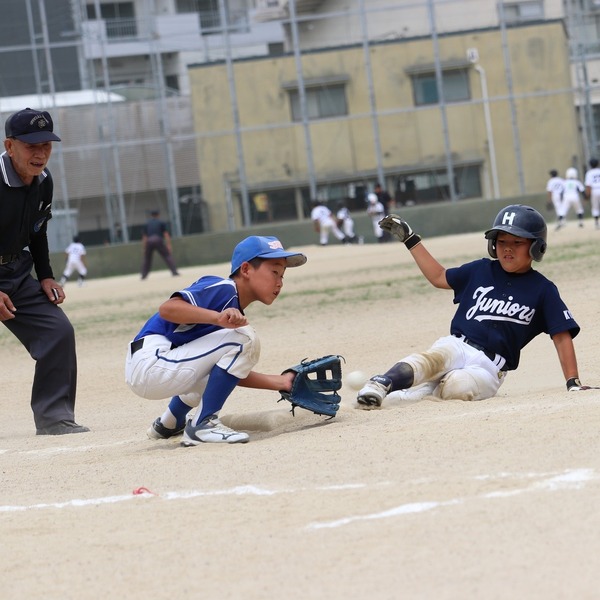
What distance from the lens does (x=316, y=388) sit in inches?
228

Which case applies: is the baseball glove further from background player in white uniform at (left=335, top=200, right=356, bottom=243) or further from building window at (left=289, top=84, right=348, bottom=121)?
building window at (left=289, top=84, right=348, bottom=121)

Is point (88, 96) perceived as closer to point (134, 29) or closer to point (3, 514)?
point (134, 29)

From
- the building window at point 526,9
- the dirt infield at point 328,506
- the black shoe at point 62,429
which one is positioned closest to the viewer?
the dirt infield at point 328,506

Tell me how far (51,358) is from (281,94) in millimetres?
31699

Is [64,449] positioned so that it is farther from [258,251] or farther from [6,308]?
[258,251]

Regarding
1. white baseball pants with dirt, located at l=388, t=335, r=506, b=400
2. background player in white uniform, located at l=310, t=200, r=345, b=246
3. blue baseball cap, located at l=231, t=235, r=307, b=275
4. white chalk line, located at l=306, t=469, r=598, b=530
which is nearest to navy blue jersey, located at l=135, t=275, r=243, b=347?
blue baseball cap, located at l=231, t=235, r=307, b=275

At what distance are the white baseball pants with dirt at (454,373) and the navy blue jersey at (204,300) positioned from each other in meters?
1.11

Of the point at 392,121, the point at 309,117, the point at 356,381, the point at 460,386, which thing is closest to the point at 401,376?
the point at 460,386

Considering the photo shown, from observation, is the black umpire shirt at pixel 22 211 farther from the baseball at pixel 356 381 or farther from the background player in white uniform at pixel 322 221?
the background player in white uniform at pixel 322 221

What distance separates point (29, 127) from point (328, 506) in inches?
138

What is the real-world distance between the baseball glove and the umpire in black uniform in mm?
1859

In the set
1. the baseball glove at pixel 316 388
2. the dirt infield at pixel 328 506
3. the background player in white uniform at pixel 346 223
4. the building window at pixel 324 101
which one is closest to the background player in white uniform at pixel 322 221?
the background player in white uniform at pixel 346 223

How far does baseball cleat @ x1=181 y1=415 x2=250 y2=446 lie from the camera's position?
5.49 meters

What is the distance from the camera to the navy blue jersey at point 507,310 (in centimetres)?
611
